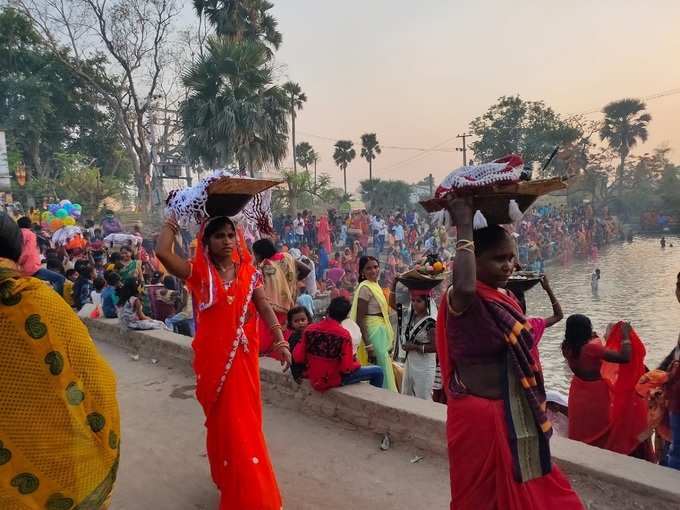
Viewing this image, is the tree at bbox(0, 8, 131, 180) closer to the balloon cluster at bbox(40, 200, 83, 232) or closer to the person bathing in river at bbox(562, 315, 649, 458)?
the balloon cluster at bbox(40, 200, 83, 232)

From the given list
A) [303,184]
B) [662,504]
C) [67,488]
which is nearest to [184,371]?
[67,488]

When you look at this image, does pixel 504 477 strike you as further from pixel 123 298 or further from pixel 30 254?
pixel 123 298

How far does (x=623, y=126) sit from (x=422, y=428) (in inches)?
1914

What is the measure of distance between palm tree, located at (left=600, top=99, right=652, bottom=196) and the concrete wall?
46.5 m

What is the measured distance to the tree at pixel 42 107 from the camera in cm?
2838

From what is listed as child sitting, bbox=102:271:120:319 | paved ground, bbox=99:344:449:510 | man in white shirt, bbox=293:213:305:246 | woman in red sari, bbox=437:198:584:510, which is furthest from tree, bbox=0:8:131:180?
woman in red sari, bbox=437:198:584:510

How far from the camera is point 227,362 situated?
309 centimetres

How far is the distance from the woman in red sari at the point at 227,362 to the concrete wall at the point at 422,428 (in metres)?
1.16

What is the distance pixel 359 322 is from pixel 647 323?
14019mm

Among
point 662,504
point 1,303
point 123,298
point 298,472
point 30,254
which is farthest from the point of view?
point 123,298

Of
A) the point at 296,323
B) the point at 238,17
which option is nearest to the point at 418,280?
the point at 296,323

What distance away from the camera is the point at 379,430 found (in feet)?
13.1

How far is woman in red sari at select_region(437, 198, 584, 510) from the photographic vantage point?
2.01 meters

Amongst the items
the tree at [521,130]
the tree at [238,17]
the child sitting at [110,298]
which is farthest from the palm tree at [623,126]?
the child sitting at [110,298]
